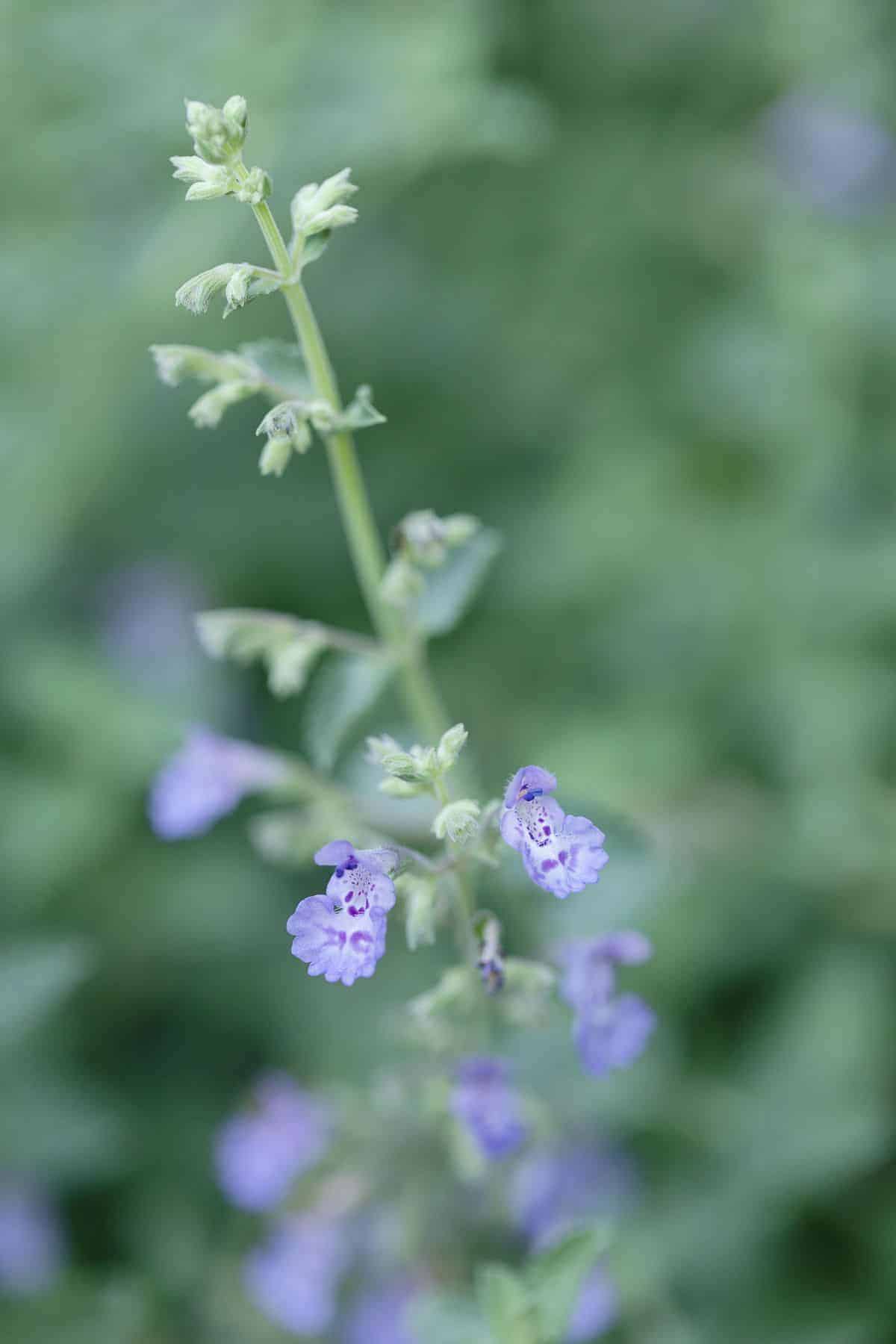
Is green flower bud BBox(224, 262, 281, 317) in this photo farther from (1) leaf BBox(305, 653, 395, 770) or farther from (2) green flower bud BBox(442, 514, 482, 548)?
(1) leaf BBox(305, 653, 395, 770)

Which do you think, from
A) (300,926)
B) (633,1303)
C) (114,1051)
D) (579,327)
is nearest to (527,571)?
(579,327)

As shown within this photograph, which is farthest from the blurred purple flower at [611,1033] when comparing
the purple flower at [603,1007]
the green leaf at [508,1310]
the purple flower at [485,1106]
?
the green leaf at [508,1310]

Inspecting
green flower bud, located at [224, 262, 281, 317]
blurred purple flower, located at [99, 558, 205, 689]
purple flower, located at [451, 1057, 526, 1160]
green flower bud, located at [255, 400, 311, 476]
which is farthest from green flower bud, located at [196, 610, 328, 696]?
blurred purple flower, located at [99, 558, 205, 689]

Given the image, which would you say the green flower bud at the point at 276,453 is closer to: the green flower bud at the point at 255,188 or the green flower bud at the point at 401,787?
the green flower bud at the point at 255,188

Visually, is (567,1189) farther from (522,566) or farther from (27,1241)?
(522,566)

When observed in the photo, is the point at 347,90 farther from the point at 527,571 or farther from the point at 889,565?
the point at 889,565

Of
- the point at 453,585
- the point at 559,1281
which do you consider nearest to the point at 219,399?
the point at 453,585
